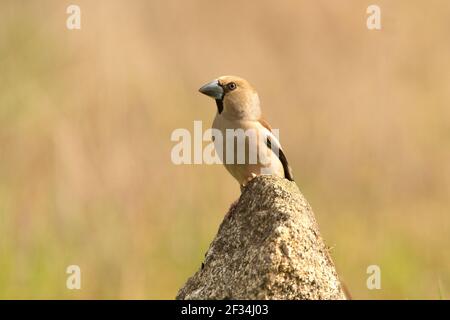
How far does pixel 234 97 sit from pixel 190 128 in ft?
14.8

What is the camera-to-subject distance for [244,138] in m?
6.82

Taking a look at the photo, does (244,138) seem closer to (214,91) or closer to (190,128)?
(214,91)

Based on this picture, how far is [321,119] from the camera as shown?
11883mm

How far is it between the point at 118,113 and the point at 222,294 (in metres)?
6.17

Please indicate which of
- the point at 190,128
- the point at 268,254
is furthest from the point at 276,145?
the point at 190,128

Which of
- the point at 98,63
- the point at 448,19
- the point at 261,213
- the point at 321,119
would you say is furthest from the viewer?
the point at 448,19

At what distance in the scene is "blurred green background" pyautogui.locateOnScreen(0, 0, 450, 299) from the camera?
10102 mm

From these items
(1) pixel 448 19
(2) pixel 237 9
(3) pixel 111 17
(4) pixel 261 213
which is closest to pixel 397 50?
(1) pixel 448 19

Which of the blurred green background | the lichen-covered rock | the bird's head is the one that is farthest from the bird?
the blurred green background

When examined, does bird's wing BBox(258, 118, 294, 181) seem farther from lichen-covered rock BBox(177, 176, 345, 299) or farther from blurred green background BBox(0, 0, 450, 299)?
blurred green background BBox(0, 0, 450, 299)

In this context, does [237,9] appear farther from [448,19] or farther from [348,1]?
[448,19]
